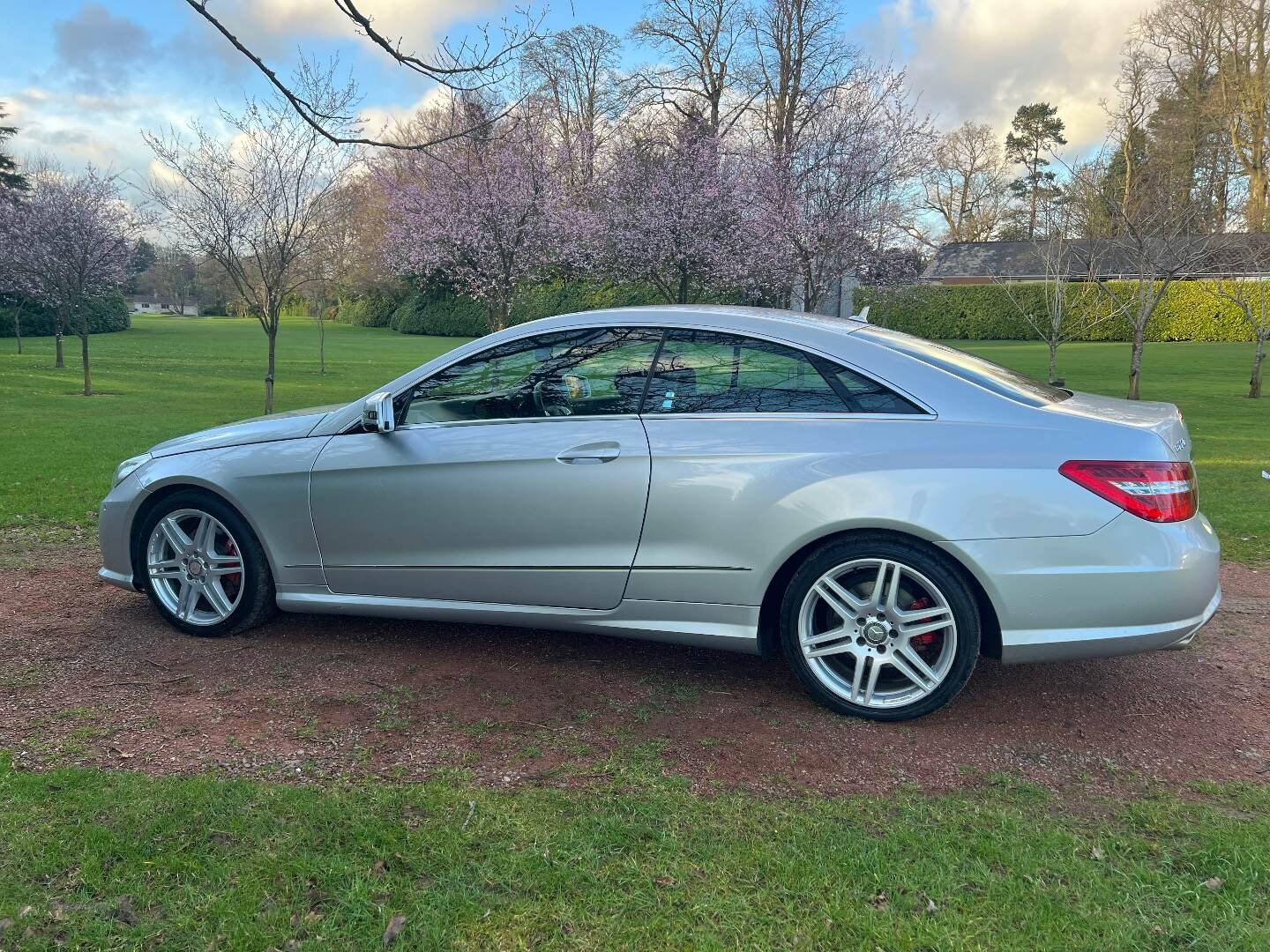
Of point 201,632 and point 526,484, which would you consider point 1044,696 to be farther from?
point 201,632

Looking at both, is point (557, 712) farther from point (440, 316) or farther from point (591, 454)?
point (440, 316)

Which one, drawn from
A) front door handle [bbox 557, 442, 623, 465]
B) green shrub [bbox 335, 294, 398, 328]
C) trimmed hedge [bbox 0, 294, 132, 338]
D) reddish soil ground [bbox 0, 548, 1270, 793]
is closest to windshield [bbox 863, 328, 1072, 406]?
front door handle [bbox 557, 442, 623, 465]

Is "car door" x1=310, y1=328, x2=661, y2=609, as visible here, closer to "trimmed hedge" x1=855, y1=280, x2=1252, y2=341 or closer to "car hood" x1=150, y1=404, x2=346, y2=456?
"car hood" x1=150, y1=404, x2=346, y2=456

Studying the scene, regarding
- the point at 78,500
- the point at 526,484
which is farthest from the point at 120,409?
the point at 526,484

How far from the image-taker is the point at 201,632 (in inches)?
181

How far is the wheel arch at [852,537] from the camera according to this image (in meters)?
3.51

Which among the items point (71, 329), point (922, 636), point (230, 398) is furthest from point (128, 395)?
point (71, 329)

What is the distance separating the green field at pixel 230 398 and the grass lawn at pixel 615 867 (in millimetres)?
5020

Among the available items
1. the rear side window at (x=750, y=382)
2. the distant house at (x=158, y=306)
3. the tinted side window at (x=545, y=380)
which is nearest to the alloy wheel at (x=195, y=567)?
the tinted side window at (x=545, y=380)

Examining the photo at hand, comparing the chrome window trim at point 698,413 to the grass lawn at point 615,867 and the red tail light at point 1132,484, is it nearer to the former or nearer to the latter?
the red tail light at point 1132,484

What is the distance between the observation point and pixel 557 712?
3.77 metres

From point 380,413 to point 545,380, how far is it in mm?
741

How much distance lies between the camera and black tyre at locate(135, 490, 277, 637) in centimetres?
452

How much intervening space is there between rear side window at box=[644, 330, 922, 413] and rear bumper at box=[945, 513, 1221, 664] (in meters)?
0.68
